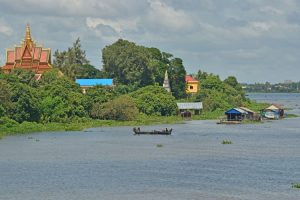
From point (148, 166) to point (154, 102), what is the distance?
53.2 meters

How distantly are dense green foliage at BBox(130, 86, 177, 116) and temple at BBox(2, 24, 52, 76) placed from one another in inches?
713

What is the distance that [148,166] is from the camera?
1925 inches

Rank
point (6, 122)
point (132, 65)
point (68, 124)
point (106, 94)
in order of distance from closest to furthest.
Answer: point (6, 122) → point (68, 124) → point (106, 94) → point (132, 65)

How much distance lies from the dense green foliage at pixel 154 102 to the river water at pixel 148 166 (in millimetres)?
24224

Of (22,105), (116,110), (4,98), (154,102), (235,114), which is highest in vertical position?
(154,102)

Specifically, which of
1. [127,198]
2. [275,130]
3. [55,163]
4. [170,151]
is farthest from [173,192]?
[275,130]

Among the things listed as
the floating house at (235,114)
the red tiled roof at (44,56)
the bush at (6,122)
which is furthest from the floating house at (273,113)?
the bush at (6,122)

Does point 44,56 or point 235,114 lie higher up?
point 44,56

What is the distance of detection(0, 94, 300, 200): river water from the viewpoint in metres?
38.2

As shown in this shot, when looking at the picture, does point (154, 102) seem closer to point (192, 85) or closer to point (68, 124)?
point (68, 124)

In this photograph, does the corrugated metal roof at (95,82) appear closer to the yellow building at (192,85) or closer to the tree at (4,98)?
the yellow building at (192,85)

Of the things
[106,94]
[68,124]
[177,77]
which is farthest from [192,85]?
[68,124]

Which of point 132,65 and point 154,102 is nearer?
point 154,102

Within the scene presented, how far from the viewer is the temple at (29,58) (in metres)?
114
